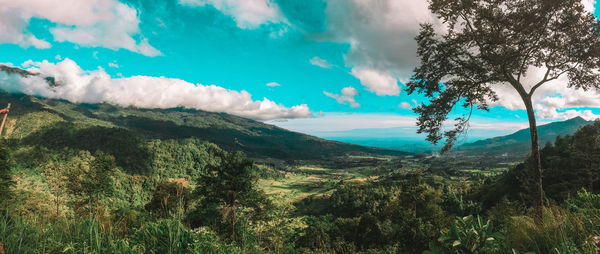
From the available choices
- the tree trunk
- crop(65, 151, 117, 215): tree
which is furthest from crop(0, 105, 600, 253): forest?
the tree trunk

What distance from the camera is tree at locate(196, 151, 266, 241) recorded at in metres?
24.3

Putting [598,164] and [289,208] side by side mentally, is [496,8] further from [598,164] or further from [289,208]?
[289,208]

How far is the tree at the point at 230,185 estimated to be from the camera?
24297 mm

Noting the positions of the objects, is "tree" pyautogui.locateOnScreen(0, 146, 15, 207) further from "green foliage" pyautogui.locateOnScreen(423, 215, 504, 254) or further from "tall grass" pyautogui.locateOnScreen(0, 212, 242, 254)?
"green foliage" pyautogui.locateOnScreen(423, 215, 504, 254)

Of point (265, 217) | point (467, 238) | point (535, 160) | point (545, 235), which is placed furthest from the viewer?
point (265, 217)

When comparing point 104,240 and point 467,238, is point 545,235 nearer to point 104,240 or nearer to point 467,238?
point 467,238

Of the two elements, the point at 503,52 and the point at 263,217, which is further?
the point at 263,217

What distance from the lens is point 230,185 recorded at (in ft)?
80.6

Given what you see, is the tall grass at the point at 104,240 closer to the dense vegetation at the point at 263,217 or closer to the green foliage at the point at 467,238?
the dense vegetation at the point at 263,217

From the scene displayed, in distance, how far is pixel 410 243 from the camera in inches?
695

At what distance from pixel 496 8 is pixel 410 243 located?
1543 centimetres

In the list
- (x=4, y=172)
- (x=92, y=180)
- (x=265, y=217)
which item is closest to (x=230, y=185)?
(x=265, y=217)

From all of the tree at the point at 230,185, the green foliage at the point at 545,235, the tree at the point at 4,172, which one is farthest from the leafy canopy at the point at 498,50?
the tree at the point at 4,172

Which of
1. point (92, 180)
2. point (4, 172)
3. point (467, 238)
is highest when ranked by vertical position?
point (467, 238)
